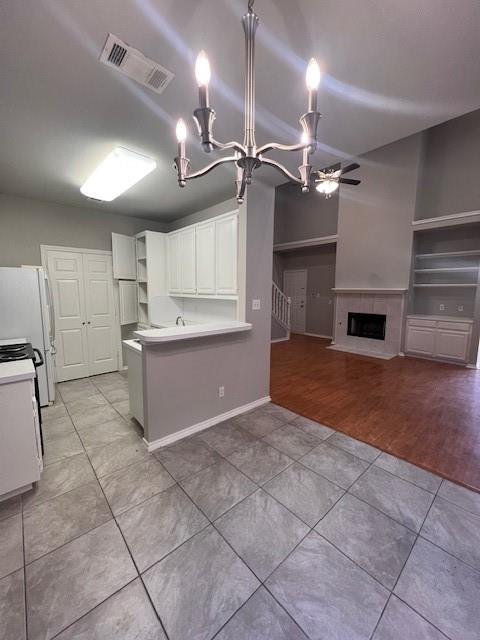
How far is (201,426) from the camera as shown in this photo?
272cm

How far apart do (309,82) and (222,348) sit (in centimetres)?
223

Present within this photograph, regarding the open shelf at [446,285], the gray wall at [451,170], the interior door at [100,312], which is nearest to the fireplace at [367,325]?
the open shelf at [446,285]

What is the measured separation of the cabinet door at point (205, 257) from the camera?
3336 millimetres

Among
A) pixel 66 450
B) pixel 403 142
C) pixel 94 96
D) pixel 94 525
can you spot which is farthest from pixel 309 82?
pixel 403 142

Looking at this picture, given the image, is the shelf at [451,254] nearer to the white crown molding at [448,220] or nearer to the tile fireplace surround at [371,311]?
the white crown molding at [448,220]

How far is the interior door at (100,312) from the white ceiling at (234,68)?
86.4 inches

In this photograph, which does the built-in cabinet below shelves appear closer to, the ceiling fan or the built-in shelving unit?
the ceiling fan

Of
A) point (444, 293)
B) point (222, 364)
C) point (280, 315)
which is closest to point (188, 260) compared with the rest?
point (222, 364)

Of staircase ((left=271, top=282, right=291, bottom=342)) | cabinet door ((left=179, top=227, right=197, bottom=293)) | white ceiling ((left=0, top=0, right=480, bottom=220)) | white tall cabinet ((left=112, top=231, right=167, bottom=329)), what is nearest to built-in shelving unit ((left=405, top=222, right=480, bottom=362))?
staircase ((left=271, top=282, right=291, bottom=342))

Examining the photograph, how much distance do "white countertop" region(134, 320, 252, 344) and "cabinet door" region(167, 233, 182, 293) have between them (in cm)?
164

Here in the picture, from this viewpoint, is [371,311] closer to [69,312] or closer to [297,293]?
[297,293]

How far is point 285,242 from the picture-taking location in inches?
330

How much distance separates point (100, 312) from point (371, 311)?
5665 millimetres

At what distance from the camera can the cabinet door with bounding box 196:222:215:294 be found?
10.9ft
